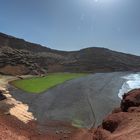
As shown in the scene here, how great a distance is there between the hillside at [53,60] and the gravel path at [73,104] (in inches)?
1142

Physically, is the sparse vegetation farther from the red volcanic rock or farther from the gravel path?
the red volcanic rock

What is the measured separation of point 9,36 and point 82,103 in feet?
235

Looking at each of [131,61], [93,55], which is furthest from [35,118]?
[131,61]

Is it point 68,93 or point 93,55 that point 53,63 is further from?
point 68,93

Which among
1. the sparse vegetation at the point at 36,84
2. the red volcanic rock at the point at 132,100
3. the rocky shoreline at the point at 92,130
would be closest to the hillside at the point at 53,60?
the sparse vegetation at the point at 36,84

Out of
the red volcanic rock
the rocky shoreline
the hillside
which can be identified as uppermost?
the hillside

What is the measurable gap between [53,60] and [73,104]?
56.2 metres

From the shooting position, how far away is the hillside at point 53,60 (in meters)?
66.2

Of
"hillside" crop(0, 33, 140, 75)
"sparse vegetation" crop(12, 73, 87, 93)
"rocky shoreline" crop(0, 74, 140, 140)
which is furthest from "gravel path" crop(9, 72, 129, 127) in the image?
"hillside" crop(0, 33, 140, 75)

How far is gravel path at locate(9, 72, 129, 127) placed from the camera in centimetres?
2377

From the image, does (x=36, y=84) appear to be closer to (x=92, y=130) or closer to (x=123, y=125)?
(x=92, y=130)

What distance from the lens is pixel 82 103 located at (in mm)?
28984

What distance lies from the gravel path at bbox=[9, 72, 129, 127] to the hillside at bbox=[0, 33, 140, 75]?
29017 mm

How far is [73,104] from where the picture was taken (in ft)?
93.0
